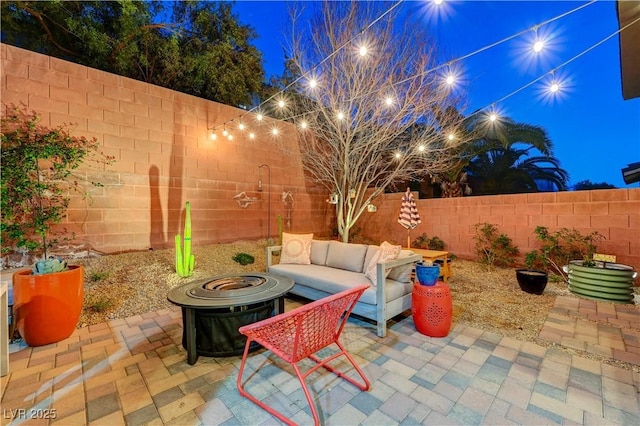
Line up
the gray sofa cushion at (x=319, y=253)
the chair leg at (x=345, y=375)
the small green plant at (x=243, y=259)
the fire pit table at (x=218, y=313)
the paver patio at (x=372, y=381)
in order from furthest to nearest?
the small green plant at (x=243, y=259) → the gray sofa cushion at (x=319, y=253) → the fire pit table at (x=218, y=313) → the chair leg at (x=345, y=375) → the paver patio at (x=372, y=381)

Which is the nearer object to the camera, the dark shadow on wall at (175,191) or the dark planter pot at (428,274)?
the dark planter pot at (428,274)

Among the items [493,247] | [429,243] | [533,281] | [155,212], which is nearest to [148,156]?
[155,212]

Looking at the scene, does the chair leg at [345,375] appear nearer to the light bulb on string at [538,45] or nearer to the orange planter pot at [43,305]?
the orange planter pot at [43,305]

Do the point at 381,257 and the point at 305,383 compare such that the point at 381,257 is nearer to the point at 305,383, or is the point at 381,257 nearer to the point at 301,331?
the point at 305,383

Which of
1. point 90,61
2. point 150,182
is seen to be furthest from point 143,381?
point 90,61

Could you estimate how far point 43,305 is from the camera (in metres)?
2.52

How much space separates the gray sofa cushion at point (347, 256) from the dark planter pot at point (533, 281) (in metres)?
2.53

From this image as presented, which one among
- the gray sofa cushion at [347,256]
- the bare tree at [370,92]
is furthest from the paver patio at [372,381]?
the bare tree at [370,92]

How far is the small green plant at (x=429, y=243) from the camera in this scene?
6453mm

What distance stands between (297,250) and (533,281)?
138 inches

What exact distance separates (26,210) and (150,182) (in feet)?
7.45

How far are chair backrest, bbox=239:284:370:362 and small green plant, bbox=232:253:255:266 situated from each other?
3.57m

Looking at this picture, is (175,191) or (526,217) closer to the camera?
(175,191)

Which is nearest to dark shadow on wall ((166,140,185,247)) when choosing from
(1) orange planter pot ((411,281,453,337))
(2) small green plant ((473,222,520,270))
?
(1) orange planter pot ((411,281,453,337))
